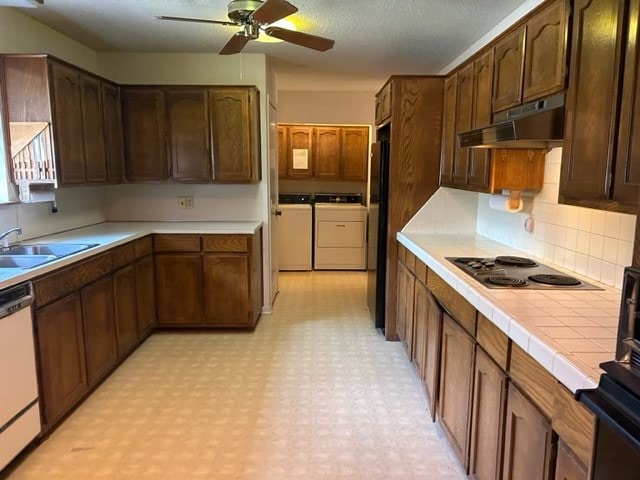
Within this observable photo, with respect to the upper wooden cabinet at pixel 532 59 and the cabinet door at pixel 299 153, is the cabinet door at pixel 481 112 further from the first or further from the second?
the cabinet door at pixel 299 153

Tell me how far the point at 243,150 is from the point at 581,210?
262cm

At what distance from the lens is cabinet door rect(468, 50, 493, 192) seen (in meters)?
2.42

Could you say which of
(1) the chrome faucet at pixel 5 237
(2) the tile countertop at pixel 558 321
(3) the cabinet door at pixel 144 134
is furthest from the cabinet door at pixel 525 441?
(3) the cabinet door at pixel 144 134

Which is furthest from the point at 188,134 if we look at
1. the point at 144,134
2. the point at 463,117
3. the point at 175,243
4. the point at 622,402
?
the point at 622,402

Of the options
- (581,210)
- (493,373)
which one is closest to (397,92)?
(581,210)

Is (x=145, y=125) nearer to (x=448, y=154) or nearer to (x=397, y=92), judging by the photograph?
(x=397, y=92)

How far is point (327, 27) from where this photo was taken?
124 inches

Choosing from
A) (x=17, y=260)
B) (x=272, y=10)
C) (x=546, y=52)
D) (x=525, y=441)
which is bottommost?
(x=525, y=441)

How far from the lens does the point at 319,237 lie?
613 centimetres

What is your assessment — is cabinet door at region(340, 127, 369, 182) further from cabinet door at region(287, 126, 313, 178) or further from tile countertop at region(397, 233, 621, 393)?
tile countertop at region(397, 233, 621, 393)

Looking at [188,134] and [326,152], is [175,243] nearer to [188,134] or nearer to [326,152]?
[188,134]

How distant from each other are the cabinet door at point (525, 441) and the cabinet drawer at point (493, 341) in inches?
3.9

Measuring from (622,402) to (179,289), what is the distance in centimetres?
328

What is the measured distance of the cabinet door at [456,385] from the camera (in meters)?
1.85
